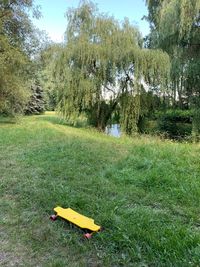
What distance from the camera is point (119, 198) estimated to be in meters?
3.37

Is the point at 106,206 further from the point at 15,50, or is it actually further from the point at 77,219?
the point at 15,50

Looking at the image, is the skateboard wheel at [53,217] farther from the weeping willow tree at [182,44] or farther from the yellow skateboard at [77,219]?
the weeping willow tree at [182,44]

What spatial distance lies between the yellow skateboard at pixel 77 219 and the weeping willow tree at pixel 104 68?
908cm

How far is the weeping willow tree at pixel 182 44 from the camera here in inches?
492

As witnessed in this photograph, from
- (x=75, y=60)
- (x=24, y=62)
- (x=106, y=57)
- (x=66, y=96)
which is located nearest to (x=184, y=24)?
(x=106, y=57)

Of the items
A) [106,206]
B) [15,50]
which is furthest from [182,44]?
[106,206]

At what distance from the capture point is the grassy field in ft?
7.40

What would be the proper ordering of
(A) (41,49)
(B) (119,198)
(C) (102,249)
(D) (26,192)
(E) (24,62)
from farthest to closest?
(A) (41,49) < (E) (24,62) < (D) (26,192) < (B) (119,198) < (C) (102,249)

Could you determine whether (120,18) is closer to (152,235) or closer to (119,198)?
(119,198)

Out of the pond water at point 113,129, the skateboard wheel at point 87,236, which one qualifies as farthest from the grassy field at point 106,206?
the pond water at point 113,129

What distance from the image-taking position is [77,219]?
2.79 m

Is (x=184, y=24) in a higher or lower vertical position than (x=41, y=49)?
higher

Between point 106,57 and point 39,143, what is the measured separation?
18.7 ft

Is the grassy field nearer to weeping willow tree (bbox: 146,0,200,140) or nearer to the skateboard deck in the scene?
the skateboard deck
